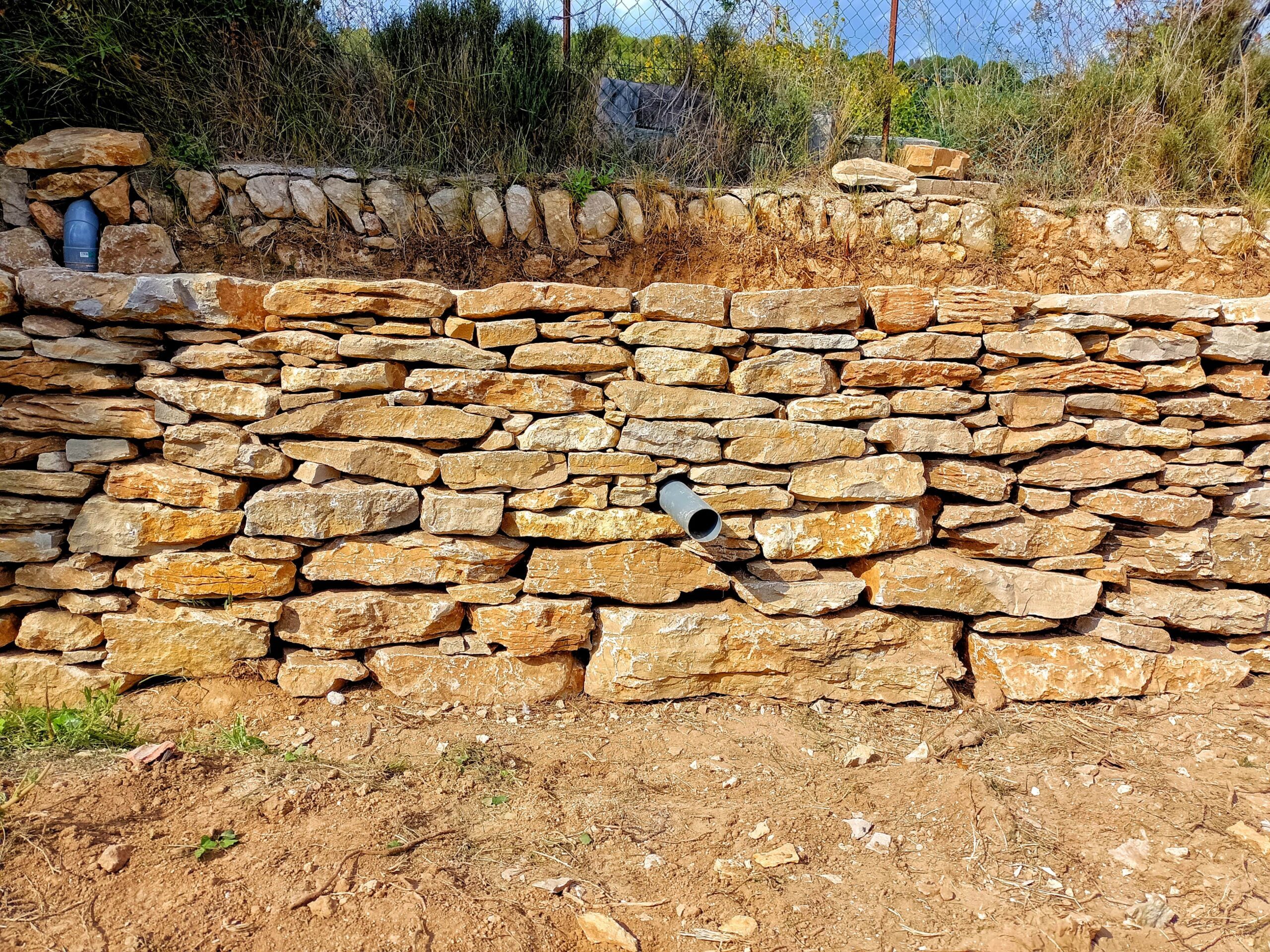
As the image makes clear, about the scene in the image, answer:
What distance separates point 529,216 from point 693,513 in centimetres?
210

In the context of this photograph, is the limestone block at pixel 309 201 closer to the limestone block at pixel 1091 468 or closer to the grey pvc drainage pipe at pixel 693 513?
the grey pvc drainage pipe at pixel 693 513

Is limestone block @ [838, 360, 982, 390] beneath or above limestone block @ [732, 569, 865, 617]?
above

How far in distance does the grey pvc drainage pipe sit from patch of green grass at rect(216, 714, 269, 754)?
183 cm

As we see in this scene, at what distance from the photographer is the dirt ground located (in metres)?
2.22

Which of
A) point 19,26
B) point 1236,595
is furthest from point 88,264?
point 1236,595

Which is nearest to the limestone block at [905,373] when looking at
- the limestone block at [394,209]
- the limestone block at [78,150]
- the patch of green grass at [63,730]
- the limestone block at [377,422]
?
the limestone block at [377,422]

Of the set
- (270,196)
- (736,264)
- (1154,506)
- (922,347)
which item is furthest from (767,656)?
(270,196)

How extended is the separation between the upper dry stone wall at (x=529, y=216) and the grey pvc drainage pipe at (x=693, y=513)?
157 cm

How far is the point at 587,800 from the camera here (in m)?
2.85

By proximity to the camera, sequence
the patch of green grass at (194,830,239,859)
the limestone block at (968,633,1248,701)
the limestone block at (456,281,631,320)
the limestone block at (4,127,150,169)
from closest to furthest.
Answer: the patch of green grass at (194,830,239,859)
the limestone block at (456,281,631,320)
the limestone block at (968,633,1248,701)
the limestone block at (4,127,150,169)

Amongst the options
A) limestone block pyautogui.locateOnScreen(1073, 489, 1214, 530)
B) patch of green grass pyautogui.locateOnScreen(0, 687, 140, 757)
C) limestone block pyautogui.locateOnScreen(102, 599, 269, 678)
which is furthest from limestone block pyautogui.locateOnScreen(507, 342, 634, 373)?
limestone block pyautogui.locateOnScreen(1073, 489, 1214, 530)

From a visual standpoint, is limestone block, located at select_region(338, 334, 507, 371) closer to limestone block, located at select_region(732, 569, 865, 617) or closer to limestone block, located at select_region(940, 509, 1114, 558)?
limestone block, located at select_region(732, 569, 865, 617)

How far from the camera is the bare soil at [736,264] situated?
405 cm

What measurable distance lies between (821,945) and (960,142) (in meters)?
4.92
